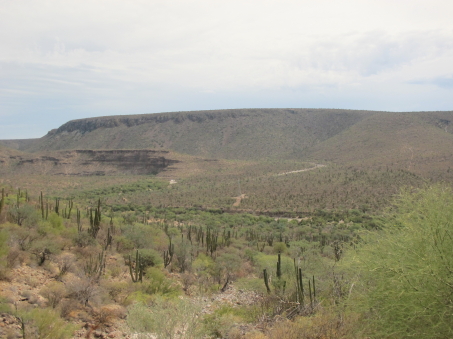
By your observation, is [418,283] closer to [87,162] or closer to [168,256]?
[168,256]

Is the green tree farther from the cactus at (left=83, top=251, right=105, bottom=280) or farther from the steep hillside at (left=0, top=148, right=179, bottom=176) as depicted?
the steep hillside at (left=0, top=148, right=179, bottom=176)

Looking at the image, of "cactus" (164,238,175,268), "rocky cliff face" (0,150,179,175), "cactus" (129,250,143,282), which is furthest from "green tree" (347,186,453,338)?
"rocky cliff face" (0,150,179,175)

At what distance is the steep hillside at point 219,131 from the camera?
109688 mm

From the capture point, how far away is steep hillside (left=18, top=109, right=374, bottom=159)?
360 feet

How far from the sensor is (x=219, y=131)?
405 ft

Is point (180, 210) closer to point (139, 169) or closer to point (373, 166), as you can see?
point (373, 166)

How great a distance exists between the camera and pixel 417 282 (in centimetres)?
568

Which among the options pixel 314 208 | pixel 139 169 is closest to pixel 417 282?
pixel 314 208

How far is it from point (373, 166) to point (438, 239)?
180 feet

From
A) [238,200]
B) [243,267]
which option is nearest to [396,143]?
[238,200]

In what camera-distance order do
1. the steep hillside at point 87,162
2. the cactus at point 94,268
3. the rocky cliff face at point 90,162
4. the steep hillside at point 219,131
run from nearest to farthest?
the cactus at point 94,268 → the steep hillside at point 87,162 → the rocky cliff face at point 90,162 → the steep hillside at point 219,131

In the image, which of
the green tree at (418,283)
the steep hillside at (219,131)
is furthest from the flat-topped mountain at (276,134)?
the green tree at (418,283)

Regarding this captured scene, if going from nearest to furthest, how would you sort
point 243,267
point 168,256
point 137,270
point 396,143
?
point 137,270
point 168,256
point 243,267
point 396,143

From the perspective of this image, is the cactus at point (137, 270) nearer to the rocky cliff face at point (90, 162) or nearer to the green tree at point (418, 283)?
the green tree at point (418, 283)
